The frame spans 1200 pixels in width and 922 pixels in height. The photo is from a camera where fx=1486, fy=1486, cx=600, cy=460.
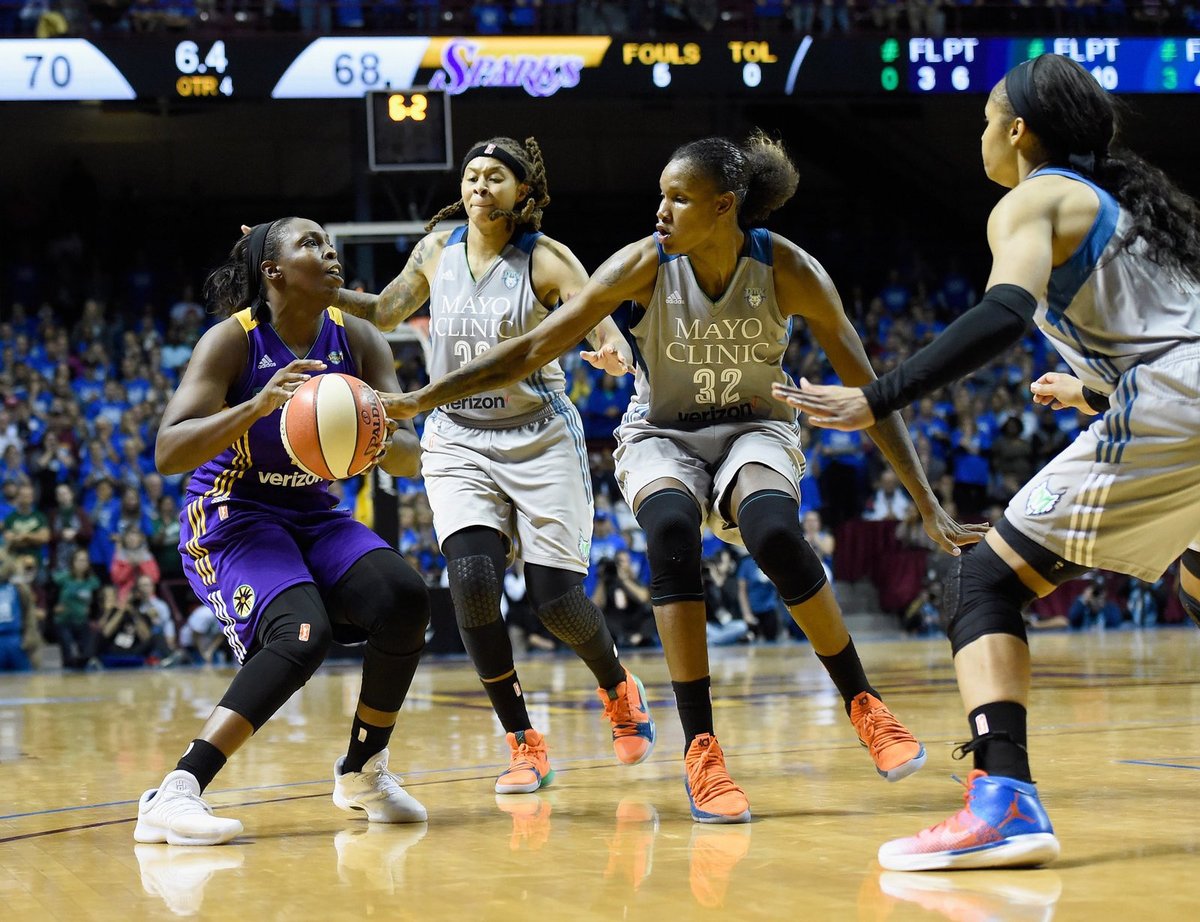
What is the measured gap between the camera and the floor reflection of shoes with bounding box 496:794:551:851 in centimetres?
386

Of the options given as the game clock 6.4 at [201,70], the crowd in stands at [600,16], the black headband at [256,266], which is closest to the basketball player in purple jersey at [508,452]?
the black headband at [256,266]

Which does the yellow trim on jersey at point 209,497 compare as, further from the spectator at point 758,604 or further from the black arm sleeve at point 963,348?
the spectator at point 758,604

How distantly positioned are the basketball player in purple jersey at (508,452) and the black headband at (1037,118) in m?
1.70

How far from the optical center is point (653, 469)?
446cm

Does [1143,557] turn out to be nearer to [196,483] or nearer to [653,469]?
[653,469]

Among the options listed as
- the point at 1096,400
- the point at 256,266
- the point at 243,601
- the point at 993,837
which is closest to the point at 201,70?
the point at 256,266

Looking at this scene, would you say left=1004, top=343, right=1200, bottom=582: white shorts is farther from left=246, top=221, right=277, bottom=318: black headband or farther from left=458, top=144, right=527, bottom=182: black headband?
left=458, top=144, right=527, bottom=182: black headband

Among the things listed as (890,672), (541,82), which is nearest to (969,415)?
(541,82)

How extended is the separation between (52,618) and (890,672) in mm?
7237

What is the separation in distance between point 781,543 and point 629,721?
48.8 inches

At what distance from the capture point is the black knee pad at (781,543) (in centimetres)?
420

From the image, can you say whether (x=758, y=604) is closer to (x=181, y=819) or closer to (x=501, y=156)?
(x=501, y=156)

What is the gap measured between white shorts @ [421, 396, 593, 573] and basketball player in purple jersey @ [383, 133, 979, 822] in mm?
536

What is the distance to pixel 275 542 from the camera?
429 cm
